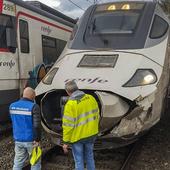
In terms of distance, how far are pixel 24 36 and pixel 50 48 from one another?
2.07m

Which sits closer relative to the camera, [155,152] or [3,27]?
[155,152]

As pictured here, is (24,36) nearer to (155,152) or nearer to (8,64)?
(8,64)

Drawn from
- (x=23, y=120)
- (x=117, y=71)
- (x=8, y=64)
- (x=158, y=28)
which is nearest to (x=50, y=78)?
(x=117, y=71)

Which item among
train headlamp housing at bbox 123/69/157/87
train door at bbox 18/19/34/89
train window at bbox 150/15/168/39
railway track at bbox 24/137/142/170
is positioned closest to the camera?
train headlamp housing at bbox 123/69/157/87

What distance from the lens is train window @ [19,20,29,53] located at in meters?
11.5

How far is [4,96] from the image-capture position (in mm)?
10617

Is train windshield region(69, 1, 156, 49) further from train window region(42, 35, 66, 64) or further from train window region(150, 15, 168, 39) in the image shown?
train window region(42, 35, 66, 64)

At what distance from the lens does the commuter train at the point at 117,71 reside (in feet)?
24.2

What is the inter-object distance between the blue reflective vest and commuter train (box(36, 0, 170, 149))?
1.11 metres

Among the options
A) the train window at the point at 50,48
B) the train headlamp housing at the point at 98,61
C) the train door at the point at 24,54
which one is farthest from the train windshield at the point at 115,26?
the train window at the point at 50,48

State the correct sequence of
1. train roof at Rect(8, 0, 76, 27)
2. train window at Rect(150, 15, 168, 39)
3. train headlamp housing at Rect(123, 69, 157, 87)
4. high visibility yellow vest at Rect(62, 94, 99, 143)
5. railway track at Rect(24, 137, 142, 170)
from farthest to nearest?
train roof at Rect(8, 0, 76, 27)
train window at Rect(150, 15, 168, 39)
railway track at Rect(24, 137, 142, 170)
train headlamp housing at Rect(123, 69, 157, 87)
high visibility yellow vest at Rect(62, 94, 99, 143)

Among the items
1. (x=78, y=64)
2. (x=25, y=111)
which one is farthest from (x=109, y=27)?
(x=25, y=111)

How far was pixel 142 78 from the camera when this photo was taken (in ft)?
25.5

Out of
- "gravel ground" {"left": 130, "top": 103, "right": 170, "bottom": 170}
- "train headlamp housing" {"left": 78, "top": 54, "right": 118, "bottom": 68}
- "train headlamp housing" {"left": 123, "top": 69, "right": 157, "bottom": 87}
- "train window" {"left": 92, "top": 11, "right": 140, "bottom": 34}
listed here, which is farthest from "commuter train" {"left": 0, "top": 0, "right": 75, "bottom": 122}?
"train headlamp housing" {"left": 123, "top": 69, "right": 157, "bottom": 87}
